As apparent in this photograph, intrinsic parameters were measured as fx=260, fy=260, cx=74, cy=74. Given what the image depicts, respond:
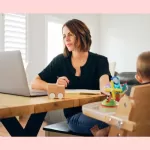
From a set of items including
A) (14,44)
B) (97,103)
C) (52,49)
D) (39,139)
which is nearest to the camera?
(39,139)

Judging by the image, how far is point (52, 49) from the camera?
4.50 metres

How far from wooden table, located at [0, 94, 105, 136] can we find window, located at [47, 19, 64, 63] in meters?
3.13

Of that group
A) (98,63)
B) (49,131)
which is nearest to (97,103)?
(49,131)

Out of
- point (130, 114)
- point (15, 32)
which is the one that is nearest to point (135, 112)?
point (130, 114)

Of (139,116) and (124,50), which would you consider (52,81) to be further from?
(124,50)

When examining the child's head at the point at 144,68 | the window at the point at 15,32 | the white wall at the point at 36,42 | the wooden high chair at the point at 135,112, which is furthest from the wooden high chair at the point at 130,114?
the white wall at the point at 36,42

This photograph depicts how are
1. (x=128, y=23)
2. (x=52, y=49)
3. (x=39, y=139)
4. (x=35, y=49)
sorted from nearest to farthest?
1. (x=39, y=139)
2. (x=35, y=49)
3. (x=52, y=49)
4. (x=128, y=23)

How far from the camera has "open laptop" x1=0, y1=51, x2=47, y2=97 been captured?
119 centimetres

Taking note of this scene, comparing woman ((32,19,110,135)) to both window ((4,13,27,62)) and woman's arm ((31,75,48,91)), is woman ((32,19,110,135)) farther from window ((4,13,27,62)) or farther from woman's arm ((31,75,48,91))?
window ((4,13,27,62))

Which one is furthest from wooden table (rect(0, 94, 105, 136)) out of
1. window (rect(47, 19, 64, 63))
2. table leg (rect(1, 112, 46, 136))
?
window (rect(47, 19, 64, 63))

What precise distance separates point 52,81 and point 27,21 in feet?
8.28

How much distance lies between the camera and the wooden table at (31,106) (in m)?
0.94

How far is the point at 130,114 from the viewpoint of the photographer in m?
0.98

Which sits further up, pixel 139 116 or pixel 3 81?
pixel 3 81
